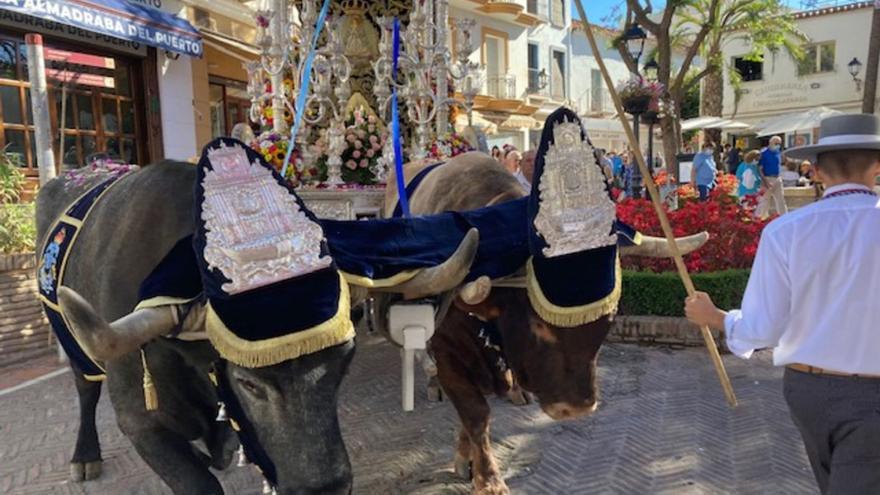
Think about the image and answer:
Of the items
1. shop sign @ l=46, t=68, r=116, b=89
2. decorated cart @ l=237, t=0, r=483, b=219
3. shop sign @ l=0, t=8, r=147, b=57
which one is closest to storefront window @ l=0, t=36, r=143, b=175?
shop sign @ l=46, t=68, r=116, b=89

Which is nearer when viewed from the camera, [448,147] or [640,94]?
[448,147]

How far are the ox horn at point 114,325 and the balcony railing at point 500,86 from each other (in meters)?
28.2

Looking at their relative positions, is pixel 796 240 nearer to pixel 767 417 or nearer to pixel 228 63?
pixel 767 417

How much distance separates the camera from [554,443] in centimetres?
512

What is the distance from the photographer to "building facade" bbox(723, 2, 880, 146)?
1308 inches

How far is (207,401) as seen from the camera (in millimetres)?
3193

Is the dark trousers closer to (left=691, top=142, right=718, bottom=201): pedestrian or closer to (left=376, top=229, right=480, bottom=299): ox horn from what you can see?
(left=376, top=229, right=480, bottom=299): ox horn

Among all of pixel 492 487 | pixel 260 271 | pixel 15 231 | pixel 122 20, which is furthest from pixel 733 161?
pixel 260 271

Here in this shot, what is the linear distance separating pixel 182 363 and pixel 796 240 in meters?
2.61

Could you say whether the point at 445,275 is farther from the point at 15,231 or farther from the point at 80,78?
the point at 80,78

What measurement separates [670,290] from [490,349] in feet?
13.5

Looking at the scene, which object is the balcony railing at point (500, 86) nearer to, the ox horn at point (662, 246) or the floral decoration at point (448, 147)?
the floral decoration at point (448, 147)

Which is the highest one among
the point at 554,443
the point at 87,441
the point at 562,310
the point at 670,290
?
the point at 562,310

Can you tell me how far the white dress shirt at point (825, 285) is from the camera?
2598 mm
